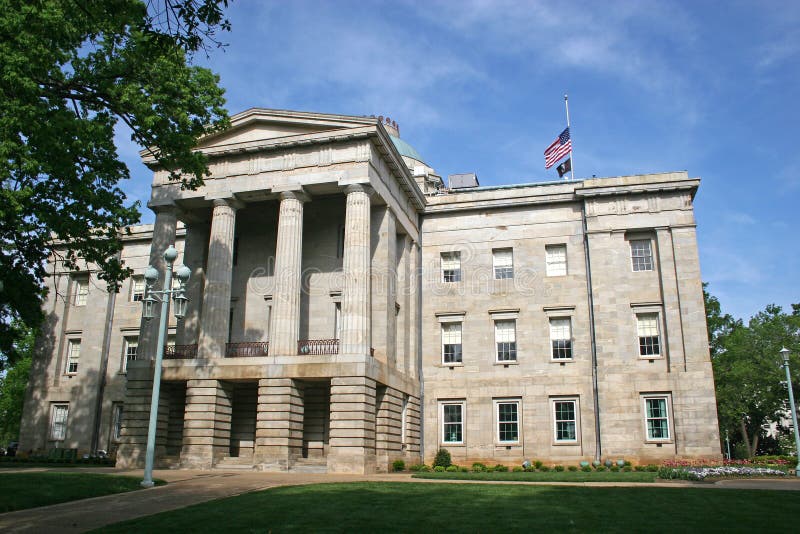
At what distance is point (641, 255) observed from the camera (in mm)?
37375

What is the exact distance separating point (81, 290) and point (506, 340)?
102 feet

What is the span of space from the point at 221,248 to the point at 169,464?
1067 centimetres

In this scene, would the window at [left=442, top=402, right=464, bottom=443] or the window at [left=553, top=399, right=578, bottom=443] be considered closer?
the window at [left=553, top=399, right=578, bottom=443]

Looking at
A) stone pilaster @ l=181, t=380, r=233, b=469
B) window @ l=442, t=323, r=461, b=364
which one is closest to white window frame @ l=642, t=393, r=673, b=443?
window @ l=442, t=323, r=461, b=364

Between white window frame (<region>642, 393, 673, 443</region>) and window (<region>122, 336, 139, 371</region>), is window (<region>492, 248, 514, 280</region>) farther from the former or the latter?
window (<region>122, 336, 139, 371</region>)

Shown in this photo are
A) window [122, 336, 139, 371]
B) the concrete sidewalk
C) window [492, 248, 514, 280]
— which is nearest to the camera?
the concrete sidewalk

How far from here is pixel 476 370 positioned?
38188 millimetres

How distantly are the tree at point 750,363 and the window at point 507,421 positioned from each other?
31.0 metres

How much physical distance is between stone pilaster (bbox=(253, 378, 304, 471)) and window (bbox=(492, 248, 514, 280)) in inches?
576

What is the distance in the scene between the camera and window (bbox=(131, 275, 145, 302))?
46.6 meters

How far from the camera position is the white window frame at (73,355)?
4647 cm

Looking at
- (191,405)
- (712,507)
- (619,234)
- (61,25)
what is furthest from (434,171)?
(712,507)

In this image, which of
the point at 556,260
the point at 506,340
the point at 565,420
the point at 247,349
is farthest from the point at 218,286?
the point at 565,420

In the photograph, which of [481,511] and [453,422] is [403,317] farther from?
[481,511]
